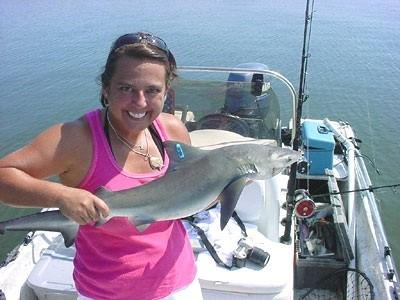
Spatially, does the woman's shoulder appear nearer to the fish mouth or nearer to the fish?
the fish

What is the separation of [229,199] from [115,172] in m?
0.65

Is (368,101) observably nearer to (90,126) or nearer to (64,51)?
(64,51)

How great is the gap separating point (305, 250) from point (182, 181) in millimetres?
3700

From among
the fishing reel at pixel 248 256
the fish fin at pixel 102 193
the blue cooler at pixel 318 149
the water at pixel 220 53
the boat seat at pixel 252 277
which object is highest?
the fish fin at pixel 102 193

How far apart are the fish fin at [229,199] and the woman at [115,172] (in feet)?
0.95

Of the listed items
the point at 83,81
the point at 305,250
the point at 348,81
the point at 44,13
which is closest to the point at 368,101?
the point at 348,81

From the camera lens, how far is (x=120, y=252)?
2.26 meters

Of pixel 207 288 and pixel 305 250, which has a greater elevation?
pixel 207 288

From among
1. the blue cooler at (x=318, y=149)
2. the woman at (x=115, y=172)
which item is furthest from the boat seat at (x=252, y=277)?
the blue cooler at (x=318, y=149)

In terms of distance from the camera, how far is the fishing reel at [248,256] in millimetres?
3680

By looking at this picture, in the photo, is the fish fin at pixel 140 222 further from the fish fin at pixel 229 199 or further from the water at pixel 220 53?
the water at pixel 220 53

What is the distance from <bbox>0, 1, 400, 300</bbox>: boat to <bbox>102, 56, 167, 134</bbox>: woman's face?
1851 millimetres

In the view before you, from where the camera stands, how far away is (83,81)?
1703 centimetres

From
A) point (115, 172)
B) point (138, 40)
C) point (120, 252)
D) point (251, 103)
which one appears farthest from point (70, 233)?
point (251, 103)
